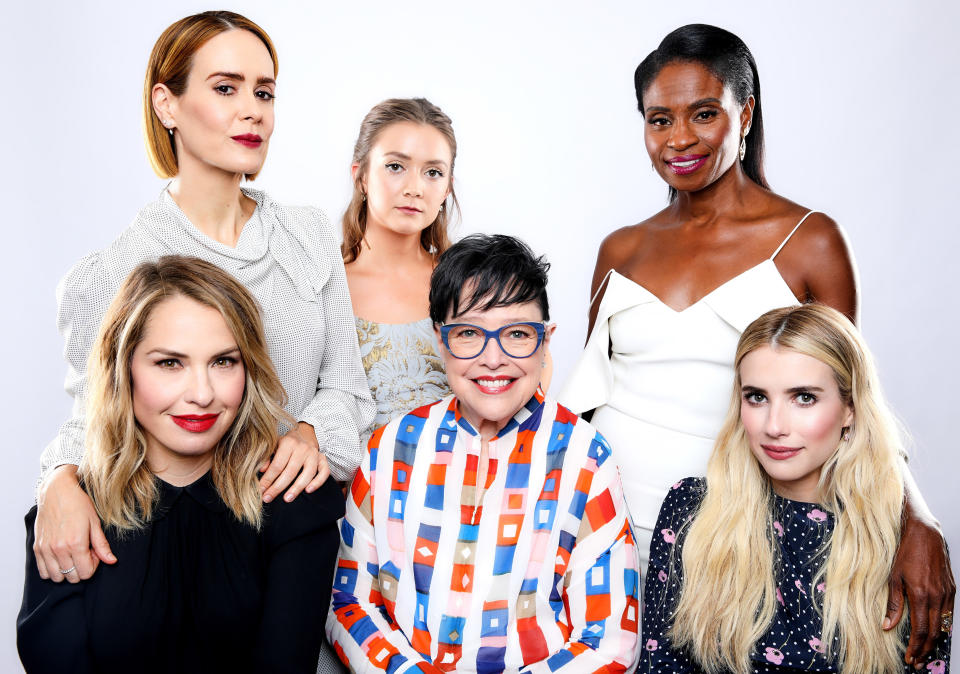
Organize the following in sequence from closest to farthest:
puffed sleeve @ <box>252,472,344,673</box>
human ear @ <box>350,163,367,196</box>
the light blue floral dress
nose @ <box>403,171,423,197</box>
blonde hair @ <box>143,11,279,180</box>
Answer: puffed sleeve @ <box>252,472,344,673</box>, blonde hair @ <box>143,11,279,180</box>, the light blue floral dress, nose @ <box>403,171,423,197</box>, human ear @ <box>350,163,367,196</box>

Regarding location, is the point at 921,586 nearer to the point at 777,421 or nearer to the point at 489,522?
the point at 777,421

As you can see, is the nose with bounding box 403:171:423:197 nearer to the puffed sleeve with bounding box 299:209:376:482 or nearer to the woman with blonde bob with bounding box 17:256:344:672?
the puffed sleeve with bounding box 299:209:376:482

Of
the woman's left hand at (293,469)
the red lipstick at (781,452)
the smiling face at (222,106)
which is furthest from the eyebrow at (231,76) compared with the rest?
the red lipstick at (781,452)

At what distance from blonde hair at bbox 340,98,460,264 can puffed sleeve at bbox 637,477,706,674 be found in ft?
3.86

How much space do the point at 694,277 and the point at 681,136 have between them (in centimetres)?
38

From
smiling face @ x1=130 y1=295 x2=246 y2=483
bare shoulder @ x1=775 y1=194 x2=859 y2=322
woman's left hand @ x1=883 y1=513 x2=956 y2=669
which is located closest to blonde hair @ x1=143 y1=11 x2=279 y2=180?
smiling face @ x1=130 y1=295 x2=246 y2=483

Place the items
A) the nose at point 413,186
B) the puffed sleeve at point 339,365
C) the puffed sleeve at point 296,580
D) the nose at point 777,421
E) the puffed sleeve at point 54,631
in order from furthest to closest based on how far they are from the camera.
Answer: the nose at point 413,186
the puffed sleeve at point 339,365
the nose at point 777,421
the puffed sleeve at point 296,580
the puffed sleeve at point 54,631

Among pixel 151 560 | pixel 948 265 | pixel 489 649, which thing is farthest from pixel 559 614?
pixel 948 265

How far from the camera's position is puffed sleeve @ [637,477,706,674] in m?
2.17

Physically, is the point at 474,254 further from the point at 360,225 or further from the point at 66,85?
the point at 66,85

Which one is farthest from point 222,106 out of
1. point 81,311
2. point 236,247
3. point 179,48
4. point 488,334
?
point 488,334

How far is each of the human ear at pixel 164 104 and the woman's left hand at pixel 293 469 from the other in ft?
2.75

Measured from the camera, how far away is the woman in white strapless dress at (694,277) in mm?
2480

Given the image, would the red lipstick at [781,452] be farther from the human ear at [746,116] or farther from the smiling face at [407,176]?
the smiling face at [407,176]
